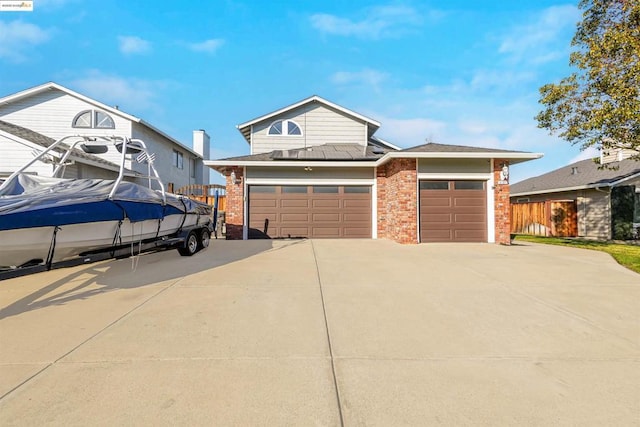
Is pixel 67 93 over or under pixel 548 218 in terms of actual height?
over

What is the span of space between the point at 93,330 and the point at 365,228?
1042cm

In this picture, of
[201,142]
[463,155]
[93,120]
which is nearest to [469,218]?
[463,155]

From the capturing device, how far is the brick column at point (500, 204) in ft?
36.8

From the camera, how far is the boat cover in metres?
3.90

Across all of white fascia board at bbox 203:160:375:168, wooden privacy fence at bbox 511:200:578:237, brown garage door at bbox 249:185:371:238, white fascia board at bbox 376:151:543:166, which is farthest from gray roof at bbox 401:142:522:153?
wooden privacy fence at bbox 511:200:578:237

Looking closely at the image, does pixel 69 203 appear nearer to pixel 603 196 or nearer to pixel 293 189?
pixel 293 189

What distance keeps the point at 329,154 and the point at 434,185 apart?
4555mm

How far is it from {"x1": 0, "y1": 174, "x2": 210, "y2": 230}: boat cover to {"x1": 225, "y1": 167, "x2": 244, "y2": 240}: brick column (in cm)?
548

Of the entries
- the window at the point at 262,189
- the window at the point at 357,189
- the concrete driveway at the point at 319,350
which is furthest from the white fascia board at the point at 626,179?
the window at the point at 262,189

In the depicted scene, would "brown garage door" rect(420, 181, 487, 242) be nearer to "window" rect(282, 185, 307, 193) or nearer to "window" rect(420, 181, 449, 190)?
"window" rect(420, 181, 449, 190)

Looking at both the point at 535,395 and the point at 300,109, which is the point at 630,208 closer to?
the point at 300,109

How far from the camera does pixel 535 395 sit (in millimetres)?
2387

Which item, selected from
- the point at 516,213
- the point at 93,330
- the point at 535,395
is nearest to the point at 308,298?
the point at 93,330

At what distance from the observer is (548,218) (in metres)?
17.6
